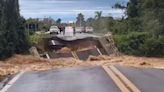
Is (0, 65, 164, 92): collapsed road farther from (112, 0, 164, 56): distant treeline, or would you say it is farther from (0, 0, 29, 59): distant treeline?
(112, 0, 164, 56): distant treeline

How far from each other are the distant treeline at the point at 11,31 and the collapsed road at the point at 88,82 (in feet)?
34.6

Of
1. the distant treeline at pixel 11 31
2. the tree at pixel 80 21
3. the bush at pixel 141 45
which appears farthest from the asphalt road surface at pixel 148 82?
the tree at pixel 80 21

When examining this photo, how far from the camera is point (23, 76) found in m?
19.1

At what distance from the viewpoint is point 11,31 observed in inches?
1237

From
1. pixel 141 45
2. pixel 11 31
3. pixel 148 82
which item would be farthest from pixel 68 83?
pixel 141 45

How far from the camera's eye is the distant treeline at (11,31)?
97.9ft

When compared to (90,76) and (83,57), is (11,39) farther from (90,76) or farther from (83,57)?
(90,76)

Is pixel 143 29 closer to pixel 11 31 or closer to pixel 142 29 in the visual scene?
pixel 142 29

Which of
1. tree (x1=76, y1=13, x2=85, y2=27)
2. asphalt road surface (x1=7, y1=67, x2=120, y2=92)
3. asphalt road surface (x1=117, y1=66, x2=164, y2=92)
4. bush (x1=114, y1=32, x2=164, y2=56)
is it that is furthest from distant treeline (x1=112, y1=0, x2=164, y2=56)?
tree (x1=76, y1=13, x2=85, y2=27)

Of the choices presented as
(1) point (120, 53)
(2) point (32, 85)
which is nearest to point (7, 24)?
(1) point (120, 53)

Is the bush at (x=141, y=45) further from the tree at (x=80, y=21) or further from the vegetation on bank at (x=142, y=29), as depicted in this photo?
the tree at (x=80, y=21)

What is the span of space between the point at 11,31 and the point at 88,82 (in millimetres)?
15932

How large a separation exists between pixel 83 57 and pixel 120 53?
379cm

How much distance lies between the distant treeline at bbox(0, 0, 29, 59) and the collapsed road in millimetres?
10551
